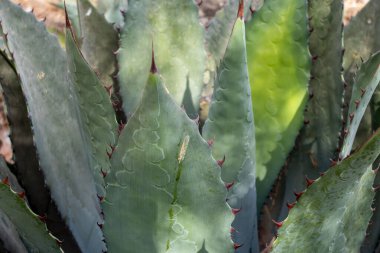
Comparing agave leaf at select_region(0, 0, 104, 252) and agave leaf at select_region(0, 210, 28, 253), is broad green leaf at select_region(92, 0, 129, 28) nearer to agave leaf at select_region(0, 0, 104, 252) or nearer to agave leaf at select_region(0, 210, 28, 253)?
agave leaf at select_region(0, 0, 104, 252)

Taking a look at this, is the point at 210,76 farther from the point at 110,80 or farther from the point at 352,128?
the point at 352,128

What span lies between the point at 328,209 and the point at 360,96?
19 centimetres

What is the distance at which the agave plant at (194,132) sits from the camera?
83 centimetres

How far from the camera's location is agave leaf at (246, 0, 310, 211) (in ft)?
3.49

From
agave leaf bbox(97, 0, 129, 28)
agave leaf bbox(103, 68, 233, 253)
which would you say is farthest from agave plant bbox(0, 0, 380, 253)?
agave leaf bbox(97, 0, 129, 28)

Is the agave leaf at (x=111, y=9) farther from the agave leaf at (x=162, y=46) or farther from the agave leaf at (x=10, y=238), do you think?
the agave leaf at (x=10, y=238)

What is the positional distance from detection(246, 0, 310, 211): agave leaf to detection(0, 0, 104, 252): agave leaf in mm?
283

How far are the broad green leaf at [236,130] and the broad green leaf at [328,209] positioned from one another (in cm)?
9

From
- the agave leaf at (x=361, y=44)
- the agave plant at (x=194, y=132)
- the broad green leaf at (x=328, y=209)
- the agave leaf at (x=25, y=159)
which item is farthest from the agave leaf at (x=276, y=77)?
the agave leaf at (x=25, y=159)

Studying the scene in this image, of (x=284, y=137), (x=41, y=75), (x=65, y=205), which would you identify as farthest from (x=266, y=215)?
(x=41, y=75)

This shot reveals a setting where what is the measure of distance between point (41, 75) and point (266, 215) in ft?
1.62

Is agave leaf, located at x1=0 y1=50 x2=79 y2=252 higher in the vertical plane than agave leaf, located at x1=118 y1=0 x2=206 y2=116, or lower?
lower

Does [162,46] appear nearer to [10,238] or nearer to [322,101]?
[322,101]

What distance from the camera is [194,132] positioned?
0.77 meters
